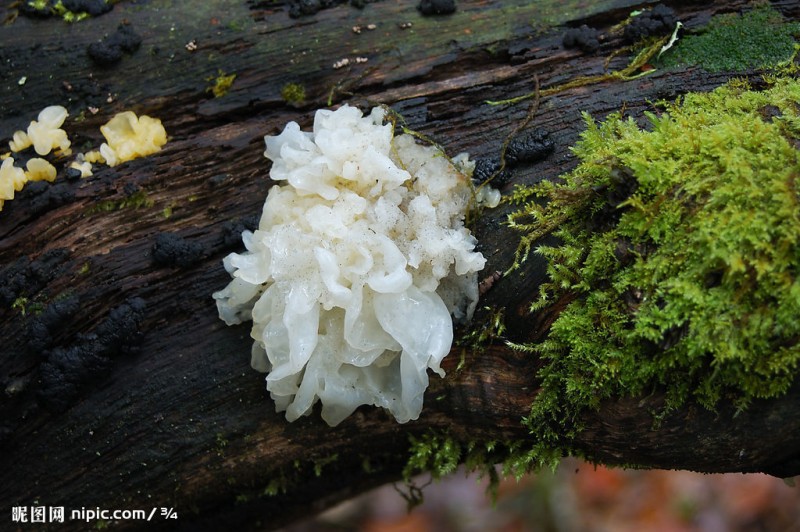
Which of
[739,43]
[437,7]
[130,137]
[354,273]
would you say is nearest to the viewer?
[354,273]

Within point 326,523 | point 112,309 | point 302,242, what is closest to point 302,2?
point 302,242

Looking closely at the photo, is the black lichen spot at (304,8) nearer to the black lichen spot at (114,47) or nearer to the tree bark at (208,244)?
the tree bark at (208,244)

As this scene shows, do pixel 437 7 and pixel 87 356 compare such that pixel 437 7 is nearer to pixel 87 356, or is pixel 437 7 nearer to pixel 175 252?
pixel 175 252

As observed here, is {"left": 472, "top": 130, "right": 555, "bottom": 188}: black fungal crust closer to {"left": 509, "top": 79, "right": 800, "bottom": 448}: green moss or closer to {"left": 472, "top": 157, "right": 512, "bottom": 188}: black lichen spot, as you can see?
{"left": 472, "top": 157, "right": 512, "bottom": 188}: black lichen spot

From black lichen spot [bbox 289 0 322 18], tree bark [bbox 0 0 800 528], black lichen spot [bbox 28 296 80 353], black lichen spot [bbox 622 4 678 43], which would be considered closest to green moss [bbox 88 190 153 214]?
tree bark [bbox 0 0 800 528]

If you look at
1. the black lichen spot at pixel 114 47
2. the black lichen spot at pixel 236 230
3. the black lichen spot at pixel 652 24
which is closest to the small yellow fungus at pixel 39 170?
the black lichen spot at pixel 114 47

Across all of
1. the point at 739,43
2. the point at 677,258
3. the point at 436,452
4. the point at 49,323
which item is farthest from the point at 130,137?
the point at 739,43
